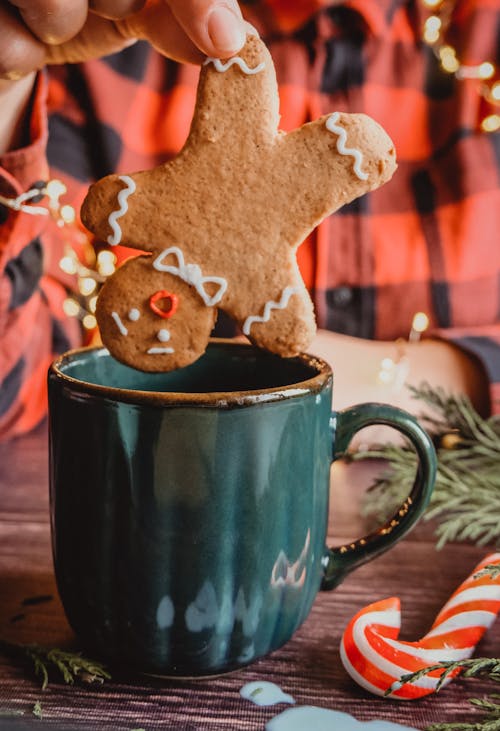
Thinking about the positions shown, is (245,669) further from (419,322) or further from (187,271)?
(419,322)

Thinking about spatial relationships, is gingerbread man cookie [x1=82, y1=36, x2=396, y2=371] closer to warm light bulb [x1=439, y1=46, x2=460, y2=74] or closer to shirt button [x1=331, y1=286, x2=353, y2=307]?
shirt button [x1=331, y1=286, x2=353, y2=307]

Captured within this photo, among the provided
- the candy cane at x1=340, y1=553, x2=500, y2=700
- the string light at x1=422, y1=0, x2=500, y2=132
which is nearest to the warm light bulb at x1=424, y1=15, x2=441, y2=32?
the string light at x1=422, y1=0, x2=500, y2=132

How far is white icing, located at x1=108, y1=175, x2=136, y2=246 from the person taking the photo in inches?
18.9

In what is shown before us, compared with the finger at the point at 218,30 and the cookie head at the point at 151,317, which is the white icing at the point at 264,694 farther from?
the finger at the point at 218,30

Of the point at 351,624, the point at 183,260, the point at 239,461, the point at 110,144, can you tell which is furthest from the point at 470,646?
the point at 110,144

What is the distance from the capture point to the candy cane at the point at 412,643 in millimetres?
458

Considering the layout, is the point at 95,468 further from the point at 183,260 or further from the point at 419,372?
the point at 419,372

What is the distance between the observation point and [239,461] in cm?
45

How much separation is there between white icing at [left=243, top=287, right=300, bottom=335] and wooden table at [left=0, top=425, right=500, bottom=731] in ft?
0.75

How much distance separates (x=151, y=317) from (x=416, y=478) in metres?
0.22

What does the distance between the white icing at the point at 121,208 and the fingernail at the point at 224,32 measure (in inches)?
4.1

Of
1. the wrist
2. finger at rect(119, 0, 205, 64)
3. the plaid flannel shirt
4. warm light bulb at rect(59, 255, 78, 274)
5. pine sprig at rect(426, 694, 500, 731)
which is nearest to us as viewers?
pine sprig at rect(426, 694, 500, 731)

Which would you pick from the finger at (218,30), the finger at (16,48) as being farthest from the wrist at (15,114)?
the finger at (218,30)

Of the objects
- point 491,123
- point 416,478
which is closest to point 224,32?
point 416,478
